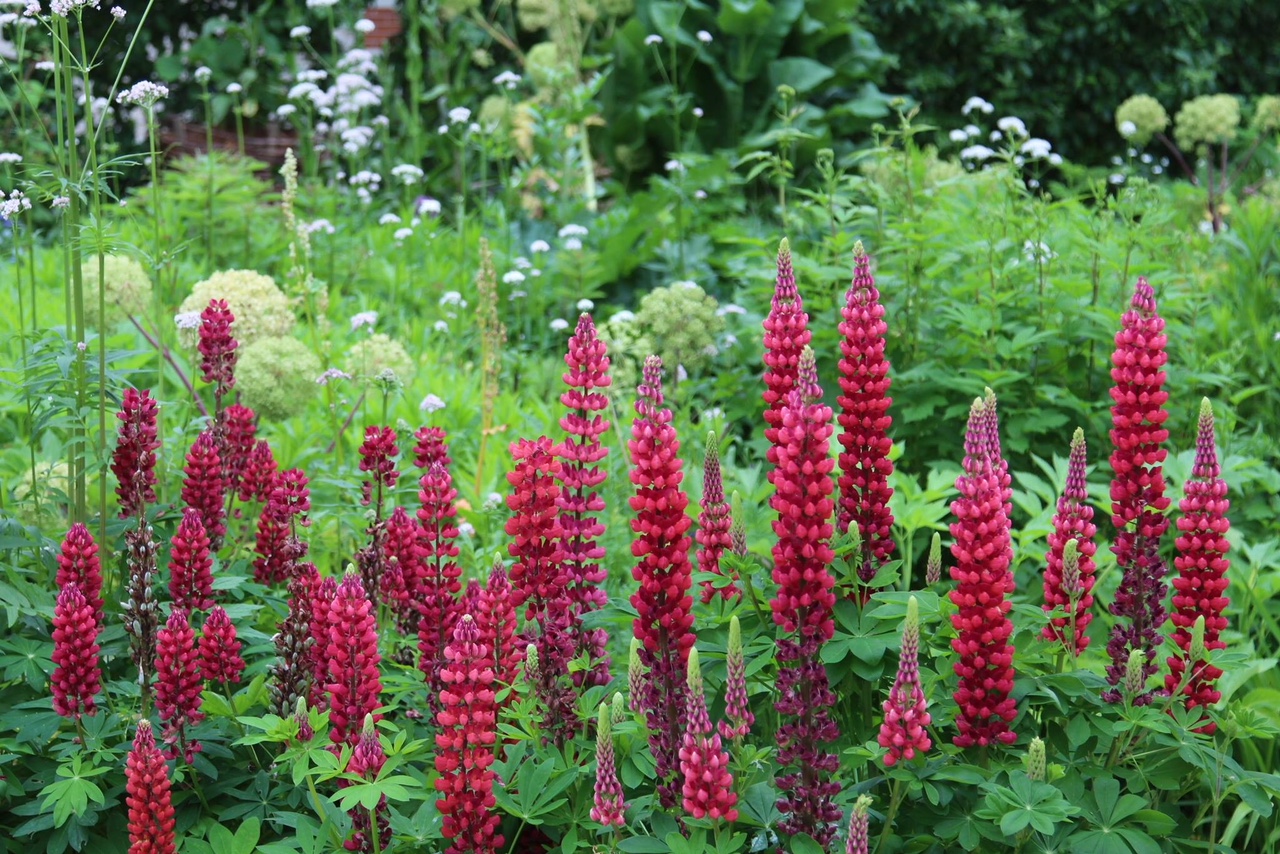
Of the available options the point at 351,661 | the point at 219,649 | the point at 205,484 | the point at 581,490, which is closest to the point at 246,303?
the point at 205,484

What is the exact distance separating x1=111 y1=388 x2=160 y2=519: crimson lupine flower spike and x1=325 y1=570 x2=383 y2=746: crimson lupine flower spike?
801 millimetres

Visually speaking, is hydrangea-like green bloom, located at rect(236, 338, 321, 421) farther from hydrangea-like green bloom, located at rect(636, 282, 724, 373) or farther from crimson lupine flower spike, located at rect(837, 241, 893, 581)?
crimson lupine flower spike, located at rect(837, 241, 893, 581)

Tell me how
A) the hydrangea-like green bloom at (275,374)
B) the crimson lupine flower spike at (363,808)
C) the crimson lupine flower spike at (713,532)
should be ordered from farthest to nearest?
the hydrangea-like green bloom at (275,374) → the crimson lupine flower spike at (713,532) → the crimson lupine flower spike at (363,808)

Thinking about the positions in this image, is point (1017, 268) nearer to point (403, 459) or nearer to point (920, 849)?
point (403, 459)

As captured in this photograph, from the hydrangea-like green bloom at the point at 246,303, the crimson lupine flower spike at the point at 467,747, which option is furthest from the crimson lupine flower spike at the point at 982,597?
the hydrangea-like green bloom at the point at 246,303

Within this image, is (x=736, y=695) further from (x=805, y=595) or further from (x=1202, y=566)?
(x=1202, y=566)

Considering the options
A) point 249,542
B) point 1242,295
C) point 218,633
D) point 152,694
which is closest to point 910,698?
point 218,633

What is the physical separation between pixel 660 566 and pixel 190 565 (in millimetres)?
1046

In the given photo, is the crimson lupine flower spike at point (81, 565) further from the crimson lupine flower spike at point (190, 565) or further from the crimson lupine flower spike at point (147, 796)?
the crimson lupine flower spike at point (147, 796)

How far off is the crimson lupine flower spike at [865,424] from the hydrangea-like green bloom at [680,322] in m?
2.49

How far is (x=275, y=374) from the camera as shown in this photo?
154 inches

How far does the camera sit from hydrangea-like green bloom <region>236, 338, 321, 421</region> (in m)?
3.86

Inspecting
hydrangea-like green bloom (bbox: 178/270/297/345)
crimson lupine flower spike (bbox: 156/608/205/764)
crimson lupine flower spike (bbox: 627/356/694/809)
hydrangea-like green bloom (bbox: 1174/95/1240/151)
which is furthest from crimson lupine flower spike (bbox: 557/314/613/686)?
hydrangea-like green bloom (bbox: 1174/95/1240/151)

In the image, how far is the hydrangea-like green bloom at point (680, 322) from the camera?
16.2 feet
